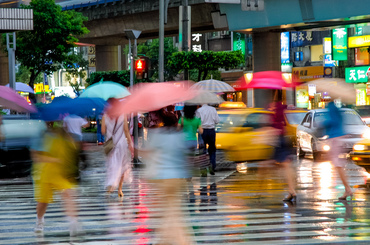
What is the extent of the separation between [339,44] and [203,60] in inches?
1183

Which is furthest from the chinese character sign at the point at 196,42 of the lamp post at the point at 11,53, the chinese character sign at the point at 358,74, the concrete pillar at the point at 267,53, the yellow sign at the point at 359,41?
the lamp post at the point at 11,53

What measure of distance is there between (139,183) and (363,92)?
42327mm

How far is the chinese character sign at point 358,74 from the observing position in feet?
179

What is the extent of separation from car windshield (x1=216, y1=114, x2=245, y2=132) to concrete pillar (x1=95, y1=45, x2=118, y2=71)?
2963cm

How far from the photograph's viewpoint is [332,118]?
12023mm

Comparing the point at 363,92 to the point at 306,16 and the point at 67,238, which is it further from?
the point at 67,238

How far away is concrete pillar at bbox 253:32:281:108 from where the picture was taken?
121ft

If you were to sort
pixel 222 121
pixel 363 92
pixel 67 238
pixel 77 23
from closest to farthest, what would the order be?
pixel 67 238 < pixel 222 121 < pixel 77 23 < pixel 363 92

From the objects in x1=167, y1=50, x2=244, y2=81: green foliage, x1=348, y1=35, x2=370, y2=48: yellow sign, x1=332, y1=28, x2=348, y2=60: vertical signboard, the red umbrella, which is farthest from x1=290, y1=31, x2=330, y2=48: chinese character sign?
the red umbrella

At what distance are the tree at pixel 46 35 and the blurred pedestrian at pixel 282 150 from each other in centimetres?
2779

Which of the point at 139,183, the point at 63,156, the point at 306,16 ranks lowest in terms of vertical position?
the point at 139,183

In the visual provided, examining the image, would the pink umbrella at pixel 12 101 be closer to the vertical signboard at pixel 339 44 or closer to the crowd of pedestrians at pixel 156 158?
the crowd of pedestrians at pixel 156 158

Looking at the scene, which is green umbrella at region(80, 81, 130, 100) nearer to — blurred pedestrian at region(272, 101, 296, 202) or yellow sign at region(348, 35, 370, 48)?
blurred pedestrian at region(272, 101, 296, 202)

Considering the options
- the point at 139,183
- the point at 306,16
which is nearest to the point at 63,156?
the point at 139,183
